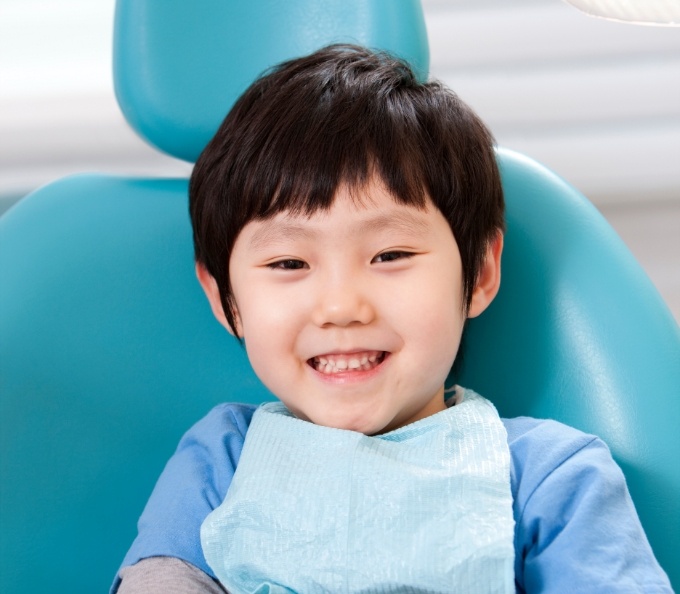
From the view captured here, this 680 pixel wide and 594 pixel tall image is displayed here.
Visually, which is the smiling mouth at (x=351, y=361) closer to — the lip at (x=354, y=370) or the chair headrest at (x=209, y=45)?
the lip at (x=354, y=370)

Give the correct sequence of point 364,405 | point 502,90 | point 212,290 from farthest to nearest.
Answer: point 502,90, point 212,290, point 364,405

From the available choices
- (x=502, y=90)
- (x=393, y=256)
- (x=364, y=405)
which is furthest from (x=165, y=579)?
(x=502, y=90)

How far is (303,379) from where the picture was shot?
958 mm

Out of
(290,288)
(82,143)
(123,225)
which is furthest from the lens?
(82,143)

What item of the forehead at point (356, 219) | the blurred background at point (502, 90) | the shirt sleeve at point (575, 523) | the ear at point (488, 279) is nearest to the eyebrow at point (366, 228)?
the forehead at point (356, 219)

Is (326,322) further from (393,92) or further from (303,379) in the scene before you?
(393,92)

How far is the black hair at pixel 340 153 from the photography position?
3.07ft

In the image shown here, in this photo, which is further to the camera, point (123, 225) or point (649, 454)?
point (123, 225)

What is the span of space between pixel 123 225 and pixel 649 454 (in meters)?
0.57

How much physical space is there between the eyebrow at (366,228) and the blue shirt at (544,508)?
0.18 metres

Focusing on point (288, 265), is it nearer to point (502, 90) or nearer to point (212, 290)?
point (212, 290)

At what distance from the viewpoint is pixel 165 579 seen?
883 millimetres

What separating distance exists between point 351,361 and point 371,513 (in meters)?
0.14

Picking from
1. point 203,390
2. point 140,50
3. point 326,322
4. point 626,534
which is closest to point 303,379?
point 326,322
